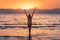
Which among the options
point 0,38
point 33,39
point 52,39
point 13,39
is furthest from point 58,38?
point 0,38

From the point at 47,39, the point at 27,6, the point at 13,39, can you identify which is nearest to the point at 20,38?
the point at 13,39

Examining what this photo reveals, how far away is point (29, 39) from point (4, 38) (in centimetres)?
285

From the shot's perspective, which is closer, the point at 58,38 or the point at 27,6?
the point at 27,6

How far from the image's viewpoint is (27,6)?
17.1 metres

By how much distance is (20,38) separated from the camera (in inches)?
783

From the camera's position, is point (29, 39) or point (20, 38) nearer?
point (29, 39)

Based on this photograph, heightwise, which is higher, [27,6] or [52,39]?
[27,6]

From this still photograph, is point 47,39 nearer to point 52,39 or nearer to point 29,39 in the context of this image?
point 52,39

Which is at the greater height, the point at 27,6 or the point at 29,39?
the point at 27,6

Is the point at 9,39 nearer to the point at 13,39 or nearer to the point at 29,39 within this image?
the point at 13,39

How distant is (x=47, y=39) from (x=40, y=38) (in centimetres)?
83

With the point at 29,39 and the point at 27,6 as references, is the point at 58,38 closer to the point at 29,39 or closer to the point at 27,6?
the point at 29,39

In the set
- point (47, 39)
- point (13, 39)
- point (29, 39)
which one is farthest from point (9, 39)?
point (47, 39)

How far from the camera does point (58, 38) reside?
19859mm
